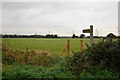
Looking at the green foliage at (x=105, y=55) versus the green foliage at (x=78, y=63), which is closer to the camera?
the green foliage at (x=78, y=63)

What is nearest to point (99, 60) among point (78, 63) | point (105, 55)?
point (105, 55)

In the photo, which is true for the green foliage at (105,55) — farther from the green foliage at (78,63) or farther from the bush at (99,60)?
the green foliage at (78,63)

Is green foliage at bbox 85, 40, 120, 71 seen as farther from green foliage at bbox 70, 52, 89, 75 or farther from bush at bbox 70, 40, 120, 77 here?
green foliage at bbox 70, 52, 89, 75

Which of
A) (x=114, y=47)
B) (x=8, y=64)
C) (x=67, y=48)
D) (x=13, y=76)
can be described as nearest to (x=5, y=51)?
(x=8, y=64)

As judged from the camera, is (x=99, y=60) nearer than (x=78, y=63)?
Yes

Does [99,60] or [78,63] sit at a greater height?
[99,60]

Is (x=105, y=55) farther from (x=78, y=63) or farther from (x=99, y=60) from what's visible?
(x=78, y=63)

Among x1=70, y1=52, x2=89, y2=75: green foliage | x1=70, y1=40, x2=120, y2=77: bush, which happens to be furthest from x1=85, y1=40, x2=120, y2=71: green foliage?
x1=70, y1=52, x2=89, y2=75: green foliage

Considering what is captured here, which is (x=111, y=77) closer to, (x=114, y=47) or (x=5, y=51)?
(x=114, y=47)

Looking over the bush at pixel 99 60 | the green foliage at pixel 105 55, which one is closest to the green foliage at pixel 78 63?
the bush at pixel 99 60

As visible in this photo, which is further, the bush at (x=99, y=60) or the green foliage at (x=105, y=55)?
the green foliage at (x=105, y=55)

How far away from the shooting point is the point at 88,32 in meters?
12.9

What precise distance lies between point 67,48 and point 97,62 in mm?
4501

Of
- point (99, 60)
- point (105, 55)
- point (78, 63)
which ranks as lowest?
point (78, 63)
